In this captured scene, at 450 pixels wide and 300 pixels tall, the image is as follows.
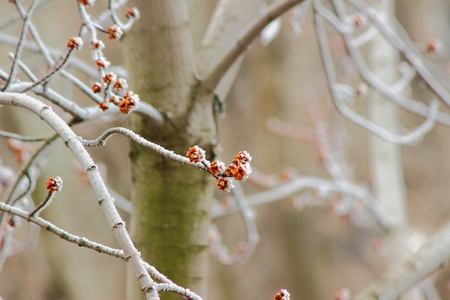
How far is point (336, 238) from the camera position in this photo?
5570 mm

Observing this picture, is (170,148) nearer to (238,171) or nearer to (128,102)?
(128,102)

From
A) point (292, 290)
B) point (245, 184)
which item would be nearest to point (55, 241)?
point (245, 184)

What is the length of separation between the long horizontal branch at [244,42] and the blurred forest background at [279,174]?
3.63m

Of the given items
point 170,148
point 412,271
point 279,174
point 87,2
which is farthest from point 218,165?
point 279,174

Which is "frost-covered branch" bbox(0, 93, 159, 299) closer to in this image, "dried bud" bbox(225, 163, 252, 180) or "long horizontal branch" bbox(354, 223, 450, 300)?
"dried bud" bbox(225, 163, 252, 180)

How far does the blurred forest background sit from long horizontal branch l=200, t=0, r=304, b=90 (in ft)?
11.9

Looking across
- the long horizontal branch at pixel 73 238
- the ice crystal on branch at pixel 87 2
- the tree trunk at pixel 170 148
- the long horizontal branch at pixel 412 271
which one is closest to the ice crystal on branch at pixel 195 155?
the long horizontal branch at pixel 73 238

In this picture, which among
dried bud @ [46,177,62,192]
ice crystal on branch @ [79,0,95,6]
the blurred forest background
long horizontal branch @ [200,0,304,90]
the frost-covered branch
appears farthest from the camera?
the blurred forest background

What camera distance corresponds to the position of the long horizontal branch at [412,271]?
1.24 metres

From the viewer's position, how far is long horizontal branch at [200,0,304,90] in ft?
2.99

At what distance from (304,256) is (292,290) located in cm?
41

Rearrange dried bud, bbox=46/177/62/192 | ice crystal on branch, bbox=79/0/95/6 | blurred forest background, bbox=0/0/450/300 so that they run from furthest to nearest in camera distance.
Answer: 1. blurred forest background, bbox=0/0/450/300
2. ice crystal on branch, bbox=79/0/95/6
3. dried bud, bbox=46/177/62/192

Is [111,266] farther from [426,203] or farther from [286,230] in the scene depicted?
[426,203]

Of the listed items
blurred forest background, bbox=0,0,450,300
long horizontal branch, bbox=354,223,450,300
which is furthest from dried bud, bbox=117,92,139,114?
blurred forest background, bbox=0,0,450,300
